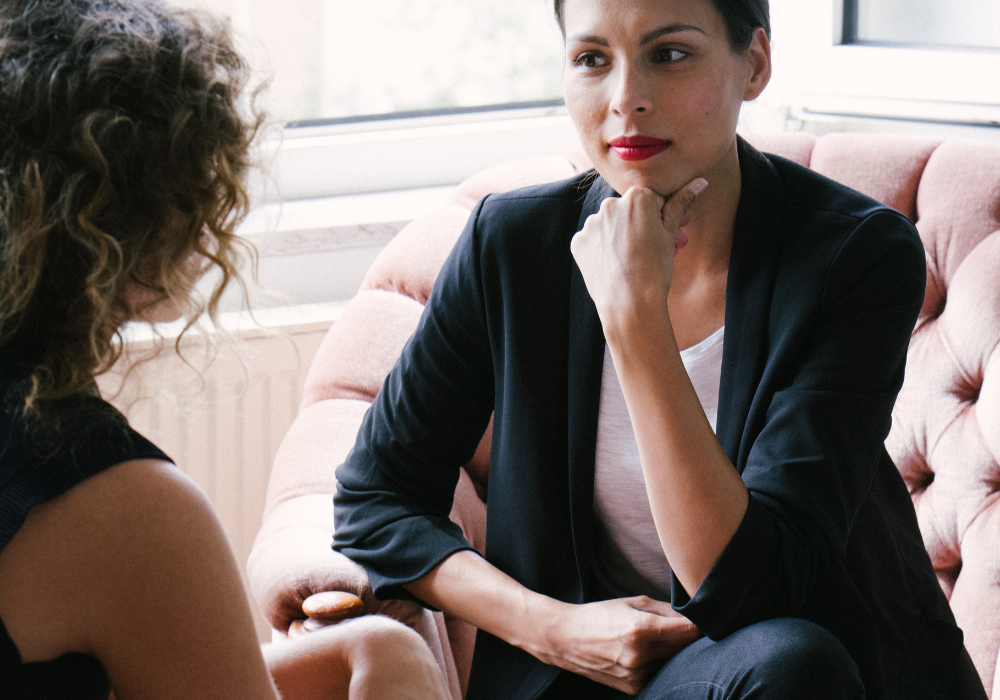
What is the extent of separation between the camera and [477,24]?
88.4 inches

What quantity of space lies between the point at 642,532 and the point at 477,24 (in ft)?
4.64

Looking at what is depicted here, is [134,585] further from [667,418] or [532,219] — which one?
[532,219]

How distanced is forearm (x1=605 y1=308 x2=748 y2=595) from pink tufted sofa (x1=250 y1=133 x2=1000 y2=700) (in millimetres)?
390

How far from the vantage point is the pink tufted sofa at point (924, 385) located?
1.37m

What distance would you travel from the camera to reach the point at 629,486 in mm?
1177

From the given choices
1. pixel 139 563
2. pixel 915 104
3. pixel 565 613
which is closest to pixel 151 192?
pixel 139 563

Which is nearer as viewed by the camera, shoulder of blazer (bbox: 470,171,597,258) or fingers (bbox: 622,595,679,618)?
fingers (bbox: 622,595,679,618)

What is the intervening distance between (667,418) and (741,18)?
45cm

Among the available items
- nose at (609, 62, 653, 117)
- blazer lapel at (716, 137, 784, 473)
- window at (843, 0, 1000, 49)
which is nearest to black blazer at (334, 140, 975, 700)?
blazer lapel at (716, 137, 784, 473)

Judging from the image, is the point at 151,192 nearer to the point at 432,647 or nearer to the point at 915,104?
the point at 432,647

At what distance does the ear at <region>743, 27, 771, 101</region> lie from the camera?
116cm

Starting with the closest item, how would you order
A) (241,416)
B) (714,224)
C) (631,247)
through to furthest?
(631,247) → (714,224) → (241,416)

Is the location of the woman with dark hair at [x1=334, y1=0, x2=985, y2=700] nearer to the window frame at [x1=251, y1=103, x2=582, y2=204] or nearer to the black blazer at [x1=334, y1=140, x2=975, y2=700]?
the black blazer at [x1=334, y1=140, x2=975, y2=700]

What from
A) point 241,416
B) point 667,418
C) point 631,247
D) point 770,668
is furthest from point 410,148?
point 770,668
